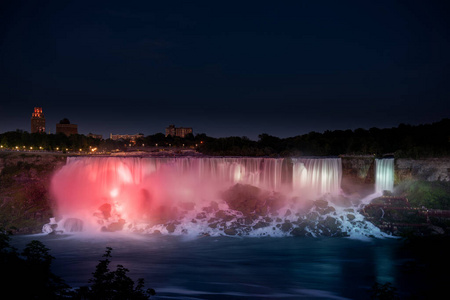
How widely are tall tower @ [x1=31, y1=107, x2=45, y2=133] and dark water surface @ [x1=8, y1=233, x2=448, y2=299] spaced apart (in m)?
85.2

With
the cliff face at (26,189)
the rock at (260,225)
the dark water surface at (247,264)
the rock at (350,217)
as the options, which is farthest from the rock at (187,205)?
the rock at (350,217)

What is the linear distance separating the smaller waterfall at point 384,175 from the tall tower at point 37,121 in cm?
9534

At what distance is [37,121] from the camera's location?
9725cm

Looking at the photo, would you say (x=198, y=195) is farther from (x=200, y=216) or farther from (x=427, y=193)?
(x=427, y=193)

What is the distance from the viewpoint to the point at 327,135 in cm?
5238

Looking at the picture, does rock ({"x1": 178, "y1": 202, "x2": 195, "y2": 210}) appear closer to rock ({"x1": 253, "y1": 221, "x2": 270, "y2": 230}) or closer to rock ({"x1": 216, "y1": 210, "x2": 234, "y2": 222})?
rock ({"x1": 216, "y1": 210, "x2": 234, "y2": 222})

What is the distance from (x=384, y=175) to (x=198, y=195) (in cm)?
1668

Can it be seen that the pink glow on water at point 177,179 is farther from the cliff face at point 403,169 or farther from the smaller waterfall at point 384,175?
the smaller waterfall at point 384,175

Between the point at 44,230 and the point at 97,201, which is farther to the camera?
the point at 97,201

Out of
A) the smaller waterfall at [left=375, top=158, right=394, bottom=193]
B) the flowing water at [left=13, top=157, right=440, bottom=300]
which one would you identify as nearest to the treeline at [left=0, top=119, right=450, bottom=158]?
the smaller waterfall at [left=375, top=158, right=394, bottom=193]

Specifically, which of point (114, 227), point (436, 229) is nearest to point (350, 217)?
point (436, 229)

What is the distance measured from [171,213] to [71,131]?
100881mm

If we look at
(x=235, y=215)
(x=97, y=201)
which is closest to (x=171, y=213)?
(x=235, y=215)

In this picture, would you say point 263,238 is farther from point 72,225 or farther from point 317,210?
point 72,225
